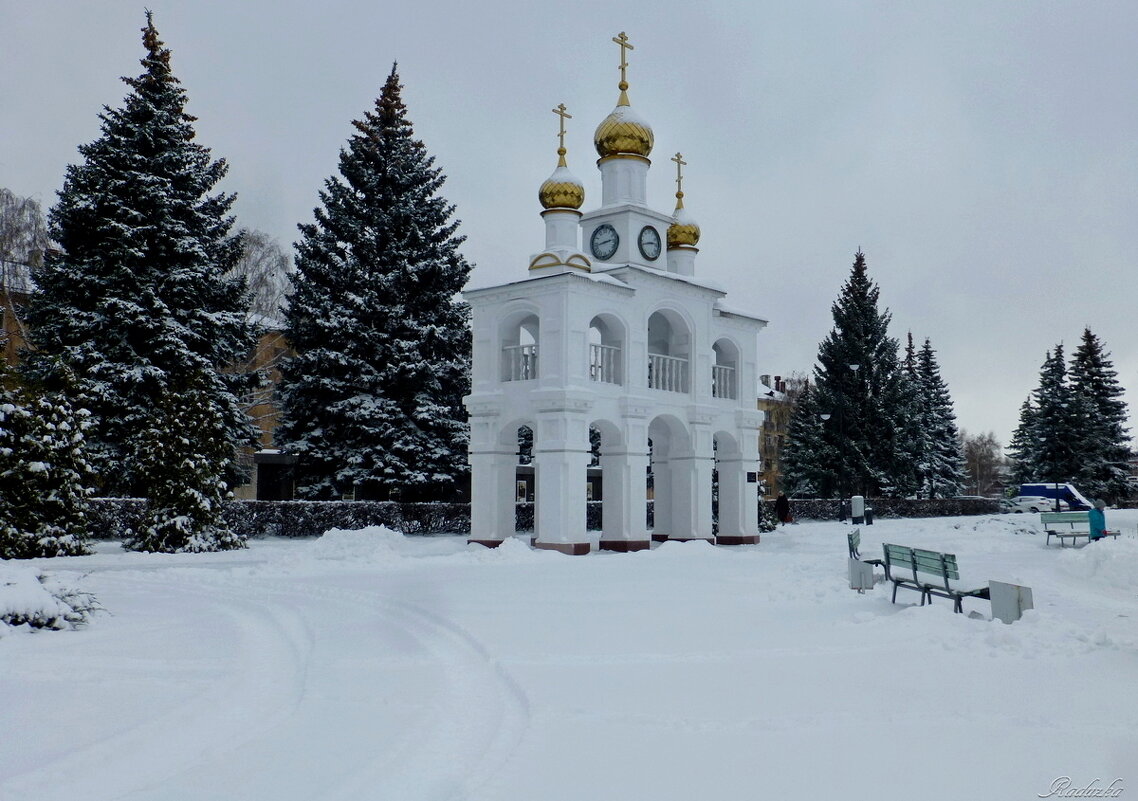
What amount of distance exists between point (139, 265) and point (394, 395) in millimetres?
8042

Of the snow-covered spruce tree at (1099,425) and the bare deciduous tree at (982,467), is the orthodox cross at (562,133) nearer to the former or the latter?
the snow-covered spruce tree at (1099,425)

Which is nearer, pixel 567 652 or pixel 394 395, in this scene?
pixel 567 652

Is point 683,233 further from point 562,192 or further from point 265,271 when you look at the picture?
point 265,271

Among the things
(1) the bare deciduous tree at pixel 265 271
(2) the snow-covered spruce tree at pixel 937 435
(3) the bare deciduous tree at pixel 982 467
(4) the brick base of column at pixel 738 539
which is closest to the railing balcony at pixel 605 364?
(4) the brick base of column at pixel 738 539

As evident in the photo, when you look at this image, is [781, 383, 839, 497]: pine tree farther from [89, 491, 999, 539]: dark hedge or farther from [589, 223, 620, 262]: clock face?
[589, 223, 620, 262]: clock face

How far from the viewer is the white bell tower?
22.2m

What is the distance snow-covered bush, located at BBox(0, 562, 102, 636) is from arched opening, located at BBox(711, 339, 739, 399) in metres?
18.5

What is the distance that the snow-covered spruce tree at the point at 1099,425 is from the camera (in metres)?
51.5

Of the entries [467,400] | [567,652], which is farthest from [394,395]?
[567,652]

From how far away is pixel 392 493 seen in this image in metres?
29.2

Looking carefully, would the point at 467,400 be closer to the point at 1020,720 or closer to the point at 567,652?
the point at 567,652

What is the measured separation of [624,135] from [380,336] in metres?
9.54

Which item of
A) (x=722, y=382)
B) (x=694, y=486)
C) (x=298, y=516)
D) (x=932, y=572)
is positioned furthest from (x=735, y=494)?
(x=932, y=572)

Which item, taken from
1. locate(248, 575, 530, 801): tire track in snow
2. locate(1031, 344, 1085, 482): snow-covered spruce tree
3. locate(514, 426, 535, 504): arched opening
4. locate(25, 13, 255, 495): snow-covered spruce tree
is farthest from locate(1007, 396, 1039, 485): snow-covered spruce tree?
locate(248, 575, 530, 801): tire track in snow
